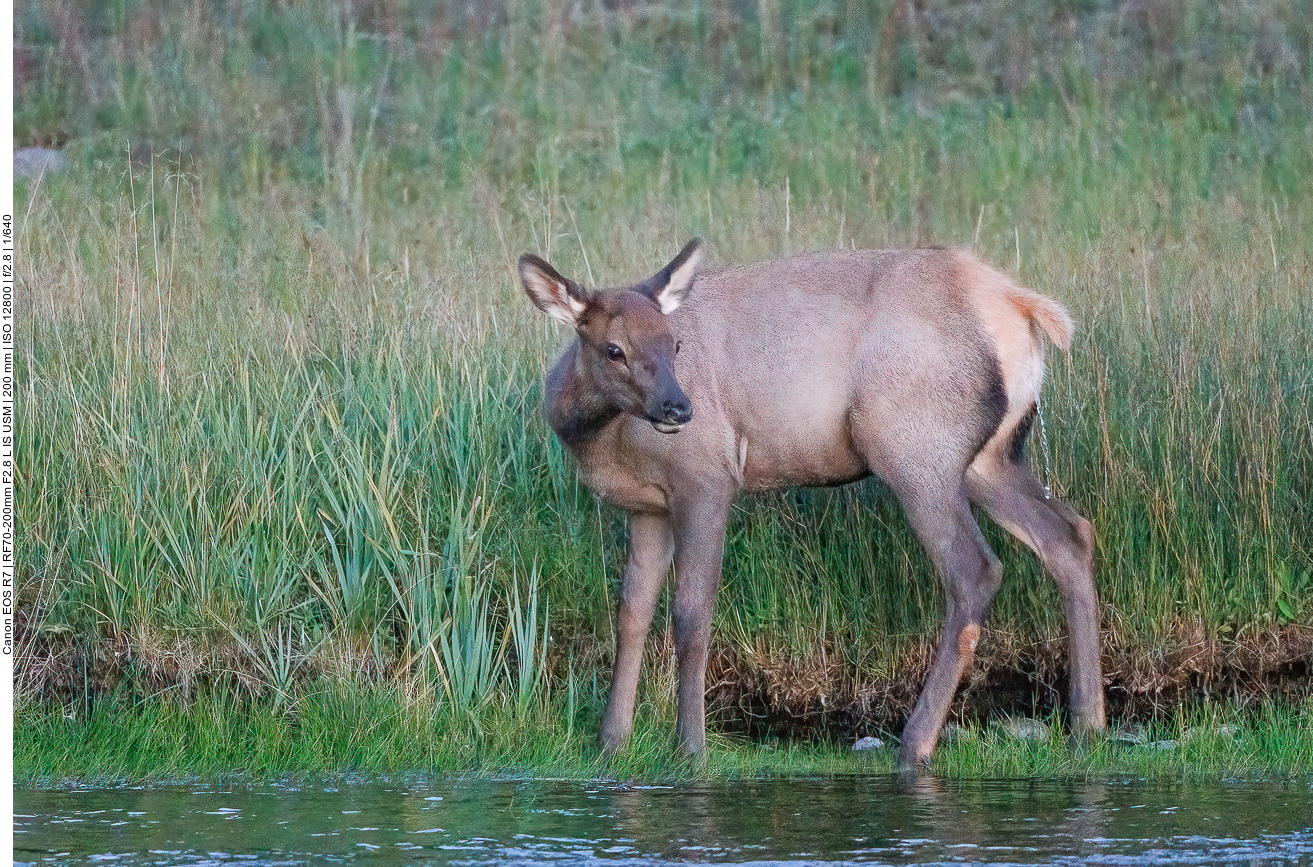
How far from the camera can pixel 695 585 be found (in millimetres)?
7785

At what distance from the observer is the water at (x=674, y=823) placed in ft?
18.4

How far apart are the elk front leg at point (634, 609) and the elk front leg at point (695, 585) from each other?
0.25 metres

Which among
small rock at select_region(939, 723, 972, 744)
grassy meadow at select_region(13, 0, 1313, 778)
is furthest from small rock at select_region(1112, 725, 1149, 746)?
small rock at select_region(939, 723, 972, 744)

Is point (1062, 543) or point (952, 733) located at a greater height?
point (1062, 543)

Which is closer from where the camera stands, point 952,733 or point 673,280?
point 673,280

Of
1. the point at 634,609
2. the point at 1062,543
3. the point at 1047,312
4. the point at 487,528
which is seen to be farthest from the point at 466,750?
the point at 1047,312

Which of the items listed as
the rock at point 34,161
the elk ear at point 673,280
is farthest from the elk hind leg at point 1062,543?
the rock at point 34,161

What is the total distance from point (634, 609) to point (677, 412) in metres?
1.21

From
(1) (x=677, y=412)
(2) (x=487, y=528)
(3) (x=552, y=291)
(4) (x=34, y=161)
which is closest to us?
(1) (x=677, y=412)

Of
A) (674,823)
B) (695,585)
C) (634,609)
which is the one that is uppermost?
(695,585)

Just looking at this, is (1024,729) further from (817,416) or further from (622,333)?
(622,333)

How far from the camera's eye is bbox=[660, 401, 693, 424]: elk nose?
7188 millimetres

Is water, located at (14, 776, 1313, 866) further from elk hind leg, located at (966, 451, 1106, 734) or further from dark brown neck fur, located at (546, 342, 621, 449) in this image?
dark brown neck fur, located at (546, 342, 621, 449)

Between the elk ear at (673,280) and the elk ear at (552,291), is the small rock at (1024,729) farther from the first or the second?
the elk ear at (552,291)
